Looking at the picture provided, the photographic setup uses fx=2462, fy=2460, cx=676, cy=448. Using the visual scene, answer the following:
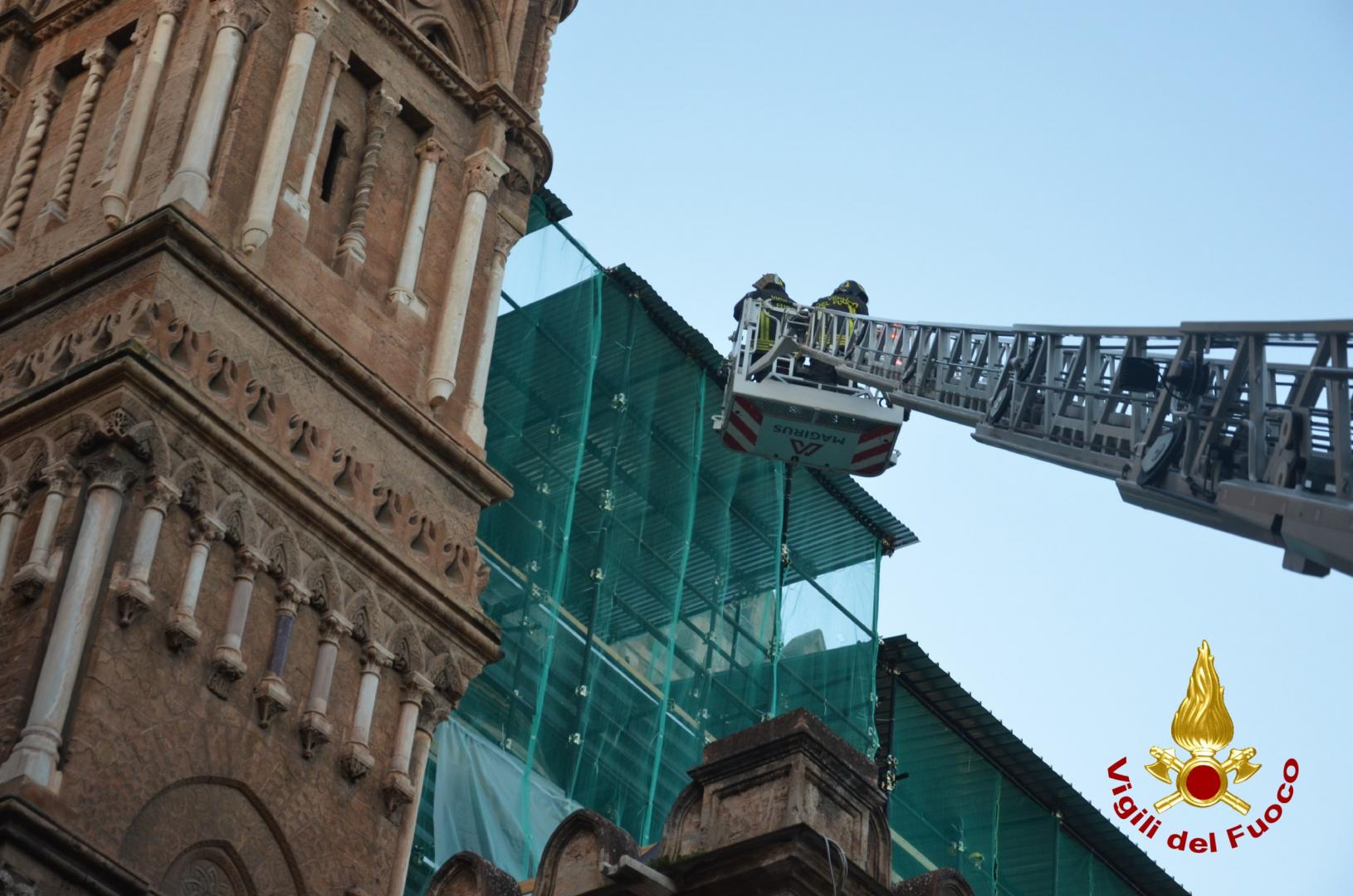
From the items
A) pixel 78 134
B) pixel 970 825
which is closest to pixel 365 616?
pixel 78 134

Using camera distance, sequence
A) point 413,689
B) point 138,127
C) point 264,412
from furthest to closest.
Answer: point 138,127 < point 413,689 < point 264,412

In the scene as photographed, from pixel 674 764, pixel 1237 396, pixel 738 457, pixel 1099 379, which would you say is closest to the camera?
pixel 1237 396

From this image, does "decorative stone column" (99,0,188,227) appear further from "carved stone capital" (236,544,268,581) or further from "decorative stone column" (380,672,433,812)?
"decorative stone column" (380,672,433,812)

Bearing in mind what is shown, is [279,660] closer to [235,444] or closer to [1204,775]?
[235,444]

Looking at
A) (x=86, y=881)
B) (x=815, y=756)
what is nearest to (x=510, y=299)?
(x=86, y=881)

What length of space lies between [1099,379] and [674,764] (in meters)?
14.5

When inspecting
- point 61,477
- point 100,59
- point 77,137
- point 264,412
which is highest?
point 100,59

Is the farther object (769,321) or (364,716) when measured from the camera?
(769,321)

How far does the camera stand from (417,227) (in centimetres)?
2620

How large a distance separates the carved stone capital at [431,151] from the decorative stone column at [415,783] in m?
6.28

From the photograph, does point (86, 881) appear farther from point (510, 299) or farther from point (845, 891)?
point (510, 299)

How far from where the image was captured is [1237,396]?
708 inches

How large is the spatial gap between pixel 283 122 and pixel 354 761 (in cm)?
672

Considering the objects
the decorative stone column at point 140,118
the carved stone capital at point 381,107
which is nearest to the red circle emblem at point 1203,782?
the carved stone capital at point 381,107
